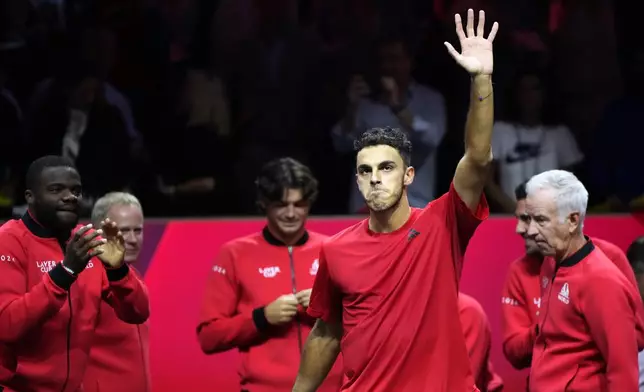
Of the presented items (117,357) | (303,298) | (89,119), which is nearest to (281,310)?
(303,298)

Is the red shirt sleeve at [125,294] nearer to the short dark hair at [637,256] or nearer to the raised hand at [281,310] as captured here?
the raised hand at [281,310]

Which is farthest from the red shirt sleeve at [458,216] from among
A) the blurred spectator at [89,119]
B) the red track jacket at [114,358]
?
the blurred spectator at [89,119]

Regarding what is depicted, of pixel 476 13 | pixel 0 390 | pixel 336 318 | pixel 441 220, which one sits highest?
pixel 476 13

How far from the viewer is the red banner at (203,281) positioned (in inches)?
245

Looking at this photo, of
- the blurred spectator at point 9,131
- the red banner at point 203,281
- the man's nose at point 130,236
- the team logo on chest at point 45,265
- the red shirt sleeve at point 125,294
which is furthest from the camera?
the blurred spectator at point 9,131

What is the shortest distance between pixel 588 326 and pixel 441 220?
0.74 meters

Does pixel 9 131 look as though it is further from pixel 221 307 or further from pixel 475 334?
pixel 475 334

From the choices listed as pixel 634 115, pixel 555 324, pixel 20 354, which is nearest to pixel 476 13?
pixel 634 115

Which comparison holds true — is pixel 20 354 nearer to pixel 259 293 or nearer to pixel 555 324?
pixel 259 293

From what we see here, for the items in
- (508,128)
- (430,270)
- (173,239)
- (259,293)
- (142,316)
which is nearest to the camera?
(430,270)

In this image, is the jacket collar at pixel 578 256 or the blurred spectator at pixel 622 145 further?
the blurred spectator at pixel 622 145

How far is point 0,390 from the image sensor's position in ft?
14.6

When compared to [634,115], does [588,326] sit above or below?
below

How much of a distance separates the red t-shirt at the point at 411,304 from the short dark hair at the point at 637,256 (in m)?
1.86
